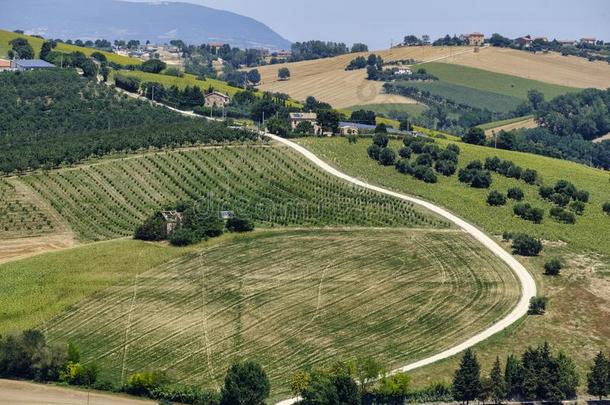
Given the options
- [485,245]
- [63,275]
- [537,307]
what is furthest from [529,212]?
[63,275]

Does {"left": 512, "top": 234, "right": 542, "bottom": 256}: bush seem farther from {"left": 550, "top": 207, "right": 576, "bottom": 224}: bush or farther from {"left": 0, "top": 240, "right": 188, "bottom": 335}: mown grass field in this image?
{"left": 0, "top": 240, "right": 188, "bottom": 335}: mown grass field

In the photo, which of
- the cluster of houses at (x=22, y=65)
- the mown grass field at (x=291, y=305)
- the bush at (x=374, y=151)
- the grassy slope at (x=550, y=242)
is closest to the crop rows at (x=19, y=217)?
the mown grass field at (x=291, y=305)

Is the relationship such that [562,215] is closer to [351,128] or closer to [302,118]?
[351,128]

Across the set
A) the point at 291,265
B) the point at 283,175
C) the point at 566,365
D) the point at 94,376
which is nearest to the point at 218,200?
the point at 283,175

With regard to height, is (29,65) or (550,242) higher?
(29,65)

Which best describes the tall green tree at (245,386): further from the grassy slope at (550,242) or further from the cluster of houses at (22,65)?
the cluster of houses at (22,65)

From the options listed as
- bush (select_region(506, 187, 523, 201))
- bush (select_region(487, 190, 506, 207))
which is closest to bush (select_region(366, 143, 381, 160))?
bush (select_region(487, 190, 506, 207))
